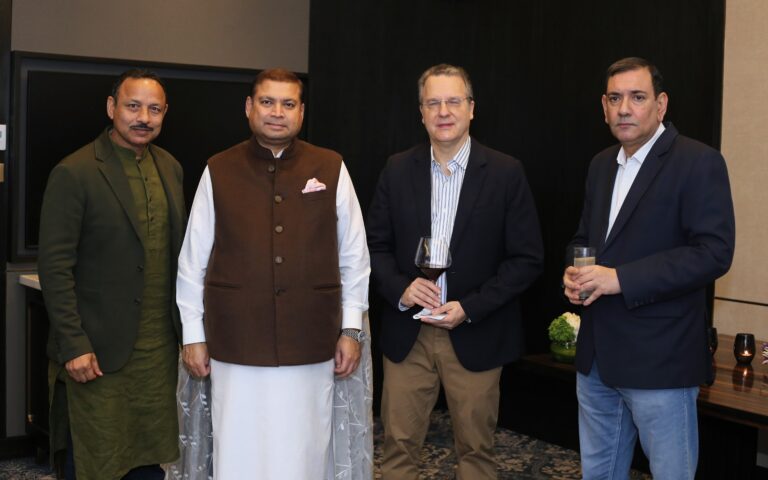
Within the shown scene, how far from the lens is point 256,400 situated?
9.87ft

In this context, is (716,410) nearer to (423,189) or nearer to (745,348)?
(745,348)

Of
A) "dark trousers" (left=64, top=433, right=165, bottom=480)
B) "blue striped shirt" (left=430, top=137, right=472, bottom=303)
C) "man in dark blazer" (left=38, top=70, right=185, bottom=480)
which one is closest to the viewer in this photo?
"man in dark blazer" (left=38, top=70, right=185, bottom=480)

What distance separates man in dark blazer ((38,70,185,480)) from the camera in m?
3.24

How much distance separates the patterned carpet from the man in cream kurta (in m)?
1.63

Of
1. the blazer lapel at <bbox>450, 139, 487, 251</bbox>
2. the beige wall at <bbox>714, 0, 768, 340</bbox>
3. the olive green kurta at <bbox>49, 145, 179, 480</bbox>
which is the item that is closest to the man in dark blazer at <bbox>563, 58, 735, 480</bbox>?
the blazer lapel at <bbox>450, 139, 487, 251</bbox>

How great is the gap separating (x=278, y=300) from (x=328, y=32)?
2.81 meters

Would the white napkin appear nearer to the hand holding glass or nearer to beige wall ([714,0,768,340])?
the hand holding glass

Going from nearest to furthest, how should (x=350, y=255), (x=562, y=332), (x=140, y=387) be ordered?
(x=350, y=255) < (x=140, y=387) < (x=562, y=332)

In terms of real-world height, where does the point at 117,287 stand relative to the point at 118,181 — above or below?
below

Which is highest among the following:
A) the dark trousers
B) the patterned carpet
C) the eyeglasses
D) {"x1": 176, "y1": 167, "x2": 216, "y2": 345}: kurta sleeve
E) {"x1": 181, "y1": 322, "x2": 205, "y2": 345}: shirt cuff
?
the eyeglasses

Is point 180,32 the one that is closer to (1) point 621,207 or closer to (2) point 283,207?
(2) point 283,207

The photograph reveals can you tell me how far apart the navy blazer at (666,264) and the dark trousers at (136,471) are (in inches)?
72.6

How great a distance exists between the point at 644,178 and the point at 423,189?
87cm

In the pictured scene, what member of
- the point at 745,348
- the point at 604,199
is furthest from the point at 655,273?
the point at 745,348
